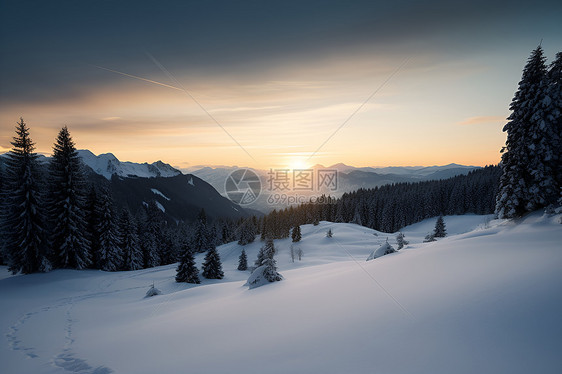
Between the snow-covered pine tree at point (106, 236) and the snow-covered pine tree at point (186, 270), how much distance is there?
7244 millimetres

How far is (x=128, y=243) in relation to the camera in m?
33.4

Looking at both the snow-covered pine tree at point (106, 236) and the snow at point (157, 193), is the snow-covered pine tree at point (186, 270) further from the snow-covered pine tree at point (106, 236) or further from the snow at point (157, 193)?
the snow at point (157, 193)

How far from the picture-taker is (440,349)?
3693 mm

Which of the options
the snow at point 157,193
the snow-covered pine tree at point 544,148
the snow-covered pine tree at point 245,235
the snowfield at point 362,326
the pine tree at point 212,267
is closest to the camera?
the snowfield at point 362,326

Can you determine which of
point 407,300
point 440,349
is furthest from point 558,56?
point 440,349

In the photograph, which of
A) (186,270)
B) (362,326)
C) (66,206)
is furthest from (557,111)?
(66,206)

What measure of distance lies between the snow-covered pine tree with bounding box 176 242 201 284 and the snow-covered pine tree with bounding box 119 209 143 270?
9.80 metres

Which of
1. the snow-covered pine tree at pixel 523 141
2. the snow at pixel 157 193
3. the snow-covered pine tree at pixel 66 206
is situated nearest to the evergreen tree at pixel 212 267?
the snow-covered pine tree at pixel 66 206

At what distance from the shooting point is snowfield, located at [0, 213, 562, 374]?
3709 mm

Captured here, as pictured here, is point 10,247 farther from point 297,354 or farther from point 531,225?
point 531,225

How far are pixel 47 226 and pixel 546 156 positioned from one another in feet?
129

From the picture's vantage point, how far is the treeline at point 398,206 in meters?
76.7

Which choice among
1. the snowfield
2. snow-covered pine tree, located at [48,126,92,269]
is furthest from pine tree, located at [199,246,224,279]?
the snowfield

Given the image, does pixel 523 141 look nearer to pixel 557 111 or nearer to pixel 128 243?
pixel 557 111
